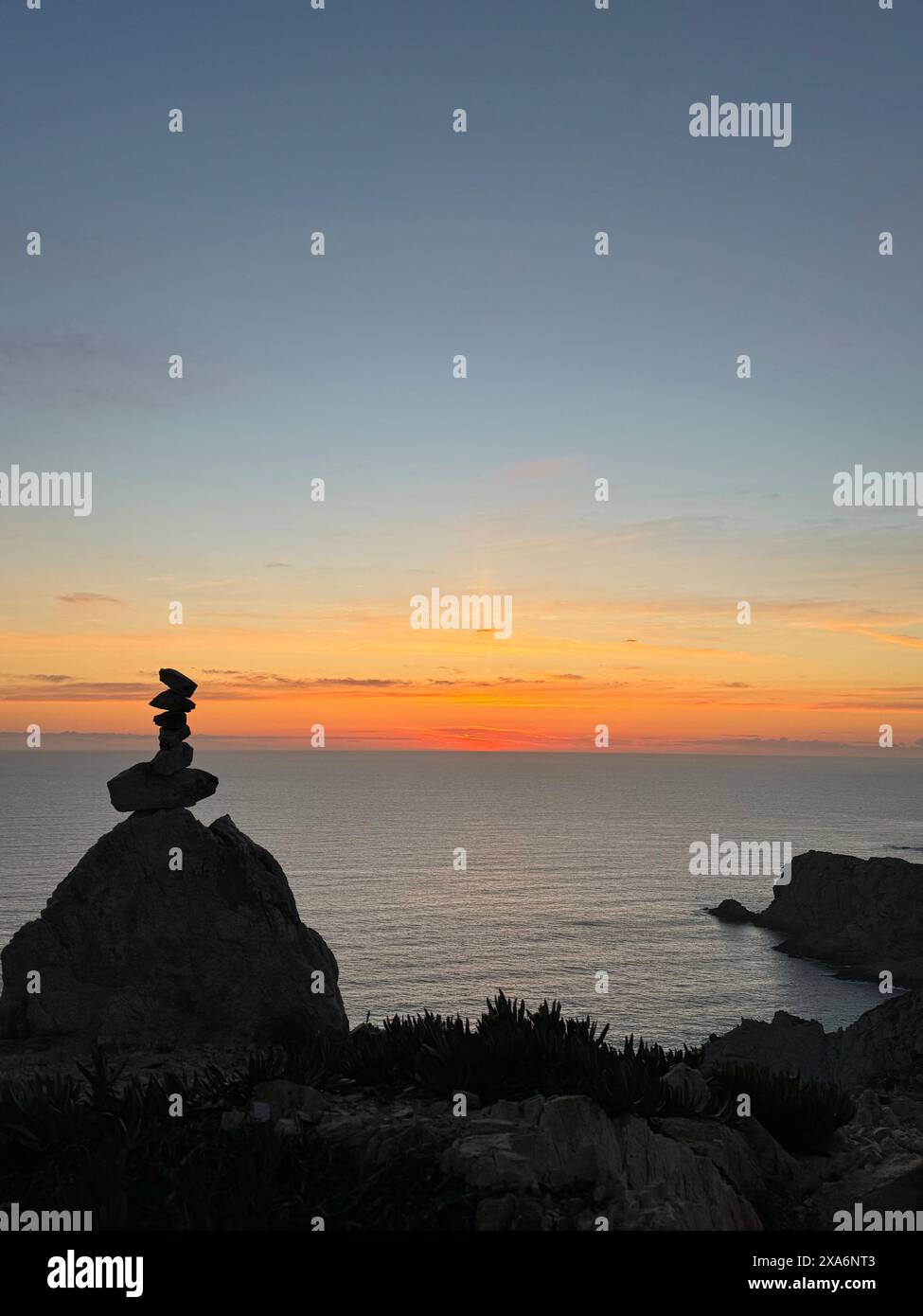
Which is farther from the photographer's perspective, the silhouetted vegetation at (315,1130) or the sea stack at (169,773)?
the sea stack at (169,773)

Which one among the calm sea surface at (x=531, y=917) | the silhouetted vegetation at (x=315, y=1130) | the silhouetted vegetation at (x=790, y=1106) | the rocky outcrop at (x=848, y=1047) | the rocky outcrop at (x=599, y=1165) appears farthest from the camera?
the calm sea surface at (x=531, y=917)

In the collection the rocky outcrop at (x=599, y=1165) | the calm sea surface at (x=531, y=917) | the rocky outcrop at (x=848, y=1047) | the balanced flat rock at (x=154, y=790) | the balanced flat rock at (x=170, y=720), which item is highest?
the balanced flat rock at (x=170, y=720)

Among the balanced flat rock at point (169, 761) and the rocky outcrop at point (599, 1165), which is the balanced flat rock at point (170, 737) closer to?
the balanced flat rock at point (169, 761)

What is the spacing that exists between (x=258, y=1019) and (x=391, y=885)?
9847cm

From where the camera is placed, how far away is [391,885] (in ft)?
383

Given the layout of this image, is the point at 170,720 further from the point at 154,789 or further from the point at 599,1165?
the point at 599,1165

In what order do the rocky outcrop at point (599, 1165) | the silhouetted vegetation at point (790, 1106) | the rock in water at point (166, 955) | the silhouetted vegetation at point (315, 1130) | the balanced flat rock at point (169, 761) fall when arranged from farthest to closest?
the balanced flat rock at point (169, 761), the rock in water at point (166, 955), the silhouetted vegetation at point (790, 1106), the rocky outcrop at point (599, 1165), the silhouetted vegetation at point (315, 1130)

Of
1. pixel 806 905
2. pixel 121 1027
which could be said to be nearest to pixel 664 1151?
pixel 121 1027

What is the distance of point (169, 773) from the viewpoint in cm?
2122

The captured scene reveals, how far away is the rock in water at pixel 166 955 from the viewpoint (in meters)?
20.3

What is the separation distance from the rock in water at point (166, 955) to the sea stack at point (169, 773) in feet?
1.37

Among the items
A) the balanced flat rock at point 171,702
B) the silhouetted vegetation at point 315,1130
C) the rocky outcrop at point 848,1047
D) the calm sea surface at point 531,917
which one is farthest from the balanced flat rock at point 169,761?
the calm sea surface at point 531,917

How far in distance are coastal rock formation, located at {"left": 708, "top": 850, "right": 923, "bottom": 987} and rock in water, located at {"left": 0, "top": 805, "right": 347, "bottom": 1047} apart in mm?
65774

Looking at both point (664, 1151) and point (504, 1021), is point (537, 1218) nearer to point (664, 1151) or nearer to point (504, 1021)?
point (664, 1151)
